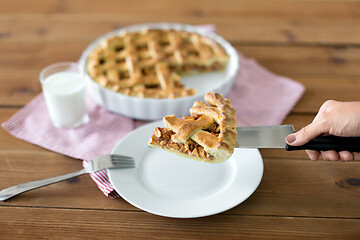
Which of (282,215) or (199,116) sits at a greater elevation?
(199,116)

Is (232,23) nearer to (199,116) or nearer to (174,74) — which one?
(174,74)

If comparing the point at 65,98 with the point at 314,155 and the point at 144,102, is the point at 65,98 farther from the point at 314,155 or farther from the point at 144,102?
the point at 314,155

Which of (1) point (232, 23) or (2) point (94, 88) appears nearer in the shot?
(2) point (94, 88)

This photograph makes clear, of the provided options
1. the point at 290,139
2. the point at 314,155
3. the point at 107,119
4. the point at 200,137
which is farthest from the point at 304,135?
the point at 107,119

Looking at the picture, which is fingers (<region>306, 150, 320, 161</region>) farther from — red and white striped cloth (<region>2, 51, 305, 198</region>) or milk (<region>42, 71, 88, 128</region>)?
milk (<region>42, 71, 88, 128</region>)

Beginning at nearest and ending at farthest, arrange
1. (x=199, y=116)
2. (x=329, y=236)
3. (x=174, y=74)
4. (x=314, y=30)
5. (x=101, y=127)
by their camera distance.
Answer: (x=329, y=236) → (x=199, y=116) → (x=101, y=127) → (x=174, y=74) → (x=314, y=30)

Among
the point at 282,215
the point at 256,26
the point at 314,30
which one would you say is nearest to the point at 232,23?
the point at 256,26
